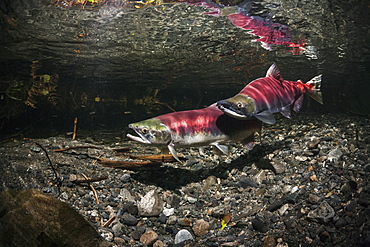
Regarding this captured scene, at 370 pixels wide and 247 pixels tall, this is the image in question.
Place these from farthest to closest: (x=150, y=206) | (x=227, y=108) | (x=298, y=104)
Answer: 1. (x=298, y=104)
2. (x=150, y=206)
3. (x=227, y=108)

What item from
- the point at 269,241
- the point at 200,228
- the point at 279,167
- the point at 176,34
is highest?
the point at 176,34

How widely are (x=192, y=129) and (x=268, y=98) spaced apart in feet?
4.68

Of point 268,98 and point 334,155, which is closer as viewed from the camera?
point 268,98

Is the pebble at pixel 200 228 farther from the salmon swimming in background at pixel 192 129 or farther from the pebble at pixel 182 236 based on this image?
the salmon swimming in background at pixel 192 129

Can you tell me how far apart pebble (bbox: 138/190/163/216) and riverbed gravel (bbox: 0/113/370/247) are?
2cm

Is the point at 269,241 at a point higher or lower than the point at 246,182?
higher

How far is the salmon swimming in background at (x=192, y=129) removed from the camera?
3811 mm

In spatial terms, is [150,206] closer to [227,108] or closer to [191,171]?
[191,171]

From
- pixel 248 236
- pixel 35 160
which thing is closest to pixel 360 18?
pixel 248 236

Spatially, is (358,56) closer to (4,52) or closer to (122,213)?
(122,213)

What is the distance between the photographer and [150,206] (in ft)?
13.1

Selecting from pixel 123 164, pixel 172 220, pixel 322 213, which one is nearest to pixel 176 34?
pixel 123 164

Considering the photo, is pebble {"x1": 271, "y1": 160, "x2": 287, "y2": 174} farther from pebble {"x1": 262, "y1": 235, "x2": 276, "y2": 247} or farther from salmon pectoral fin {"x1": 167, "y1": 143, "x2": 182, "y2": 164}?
salmon pectoral fin {"x1": 167, "y1": 143, "x2": 182, "y2": 164}

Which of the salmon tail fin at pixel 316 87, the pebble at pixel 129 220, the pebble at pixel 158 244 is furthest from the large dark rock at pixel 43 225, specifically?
the salmon tail fin at pixel 316 87
